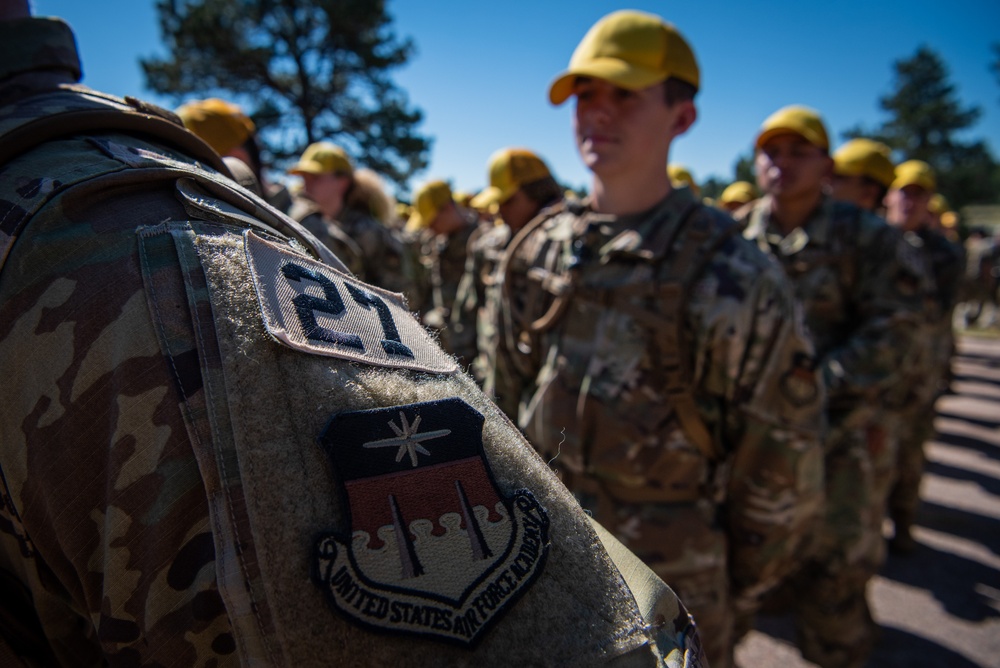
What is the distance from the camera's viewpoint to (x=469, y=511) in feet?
2.03

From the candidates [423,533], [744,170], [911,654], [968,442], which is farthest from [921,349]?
[744,170]

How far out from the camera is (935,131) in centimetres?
3053

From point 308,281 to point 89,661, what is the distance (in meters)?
0.59

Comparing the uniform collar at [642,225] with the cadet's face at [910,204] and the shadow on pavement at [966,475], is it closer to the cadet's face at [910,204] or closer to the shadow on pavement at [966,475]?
the cadet's face at [910,204]

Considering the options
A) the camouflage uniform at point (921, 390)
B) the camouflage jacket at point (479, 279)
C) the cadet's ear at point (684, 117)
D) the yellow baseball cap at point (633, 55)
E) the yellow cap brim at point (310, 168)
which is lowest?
the camouflage uniform at point (921, 390)

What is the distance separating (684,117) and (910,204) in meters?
5.17

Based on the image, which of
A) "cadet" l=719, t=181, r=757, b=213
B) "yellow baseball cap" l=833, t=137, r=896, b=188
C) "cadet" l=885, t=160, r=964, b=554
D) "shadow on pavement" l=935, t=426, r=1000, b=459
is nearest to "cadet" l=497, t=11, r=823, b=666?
"cadet" l=885, t=160, r=964, b=554

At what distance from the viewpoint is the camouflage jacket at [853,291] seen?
322 centimetres

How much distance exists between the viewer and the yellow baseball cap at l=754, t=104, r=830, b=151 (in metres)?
3.40

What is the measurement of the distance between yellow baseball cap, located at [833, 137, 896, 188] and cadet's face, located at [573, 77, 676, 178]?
3.18 metres

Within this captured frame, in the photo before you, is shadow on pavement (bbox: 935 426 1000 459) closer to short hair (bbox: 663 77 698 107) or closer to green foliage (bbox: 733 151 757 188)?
short hair (bbox: 663 77 698 107)

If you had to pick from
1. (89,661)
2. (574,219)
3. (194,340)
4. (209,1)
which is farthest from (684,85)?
(209,1)

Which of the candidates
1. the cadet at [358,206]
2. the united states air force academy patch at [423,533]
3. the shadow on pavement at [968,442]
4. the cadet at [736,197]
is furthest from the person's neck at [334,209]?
the shadow on pavement at [968,442]

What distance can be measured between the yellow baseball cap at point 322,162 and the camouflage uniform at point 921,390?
4305 mm
